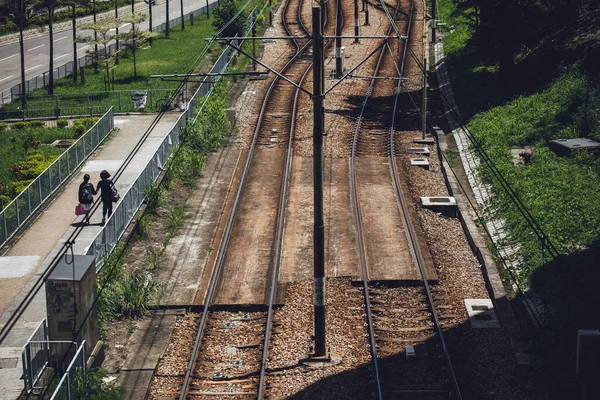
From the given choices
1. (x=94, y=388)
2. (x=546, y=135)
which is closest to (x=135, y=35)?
(x=546, y=135)

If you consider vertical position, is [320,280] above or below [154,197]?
above

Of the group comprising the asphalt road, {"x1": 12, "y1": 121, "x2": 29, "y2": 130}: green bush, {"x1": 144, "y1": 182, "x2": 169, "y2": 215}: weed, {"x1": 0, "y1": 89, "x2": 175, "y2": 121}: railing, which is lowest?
{"x1": 144, "y1": 182, "x2": 169, "y2": 215}: weed

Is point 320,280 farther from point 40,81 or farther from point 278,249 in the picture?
point 40,81

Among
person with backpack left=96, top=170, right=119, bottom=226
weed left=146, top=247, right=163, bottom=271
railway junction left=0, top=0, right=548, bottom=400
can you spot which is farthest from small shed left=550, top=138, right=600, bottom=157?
person with backpack left=96, top=170, right=119, bottom=226

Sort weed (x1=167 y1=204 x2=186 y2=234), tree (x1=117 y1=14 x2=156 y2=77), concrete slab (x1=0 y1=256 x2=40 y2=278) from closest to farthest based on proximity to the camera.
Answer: concrete slab (x1=0 y1=256 x2=40 y2=278) < weed (x1=167 y1=204 x2=186 y2=234) < tree (x1=117 y1=14 x2=156 y2=77)

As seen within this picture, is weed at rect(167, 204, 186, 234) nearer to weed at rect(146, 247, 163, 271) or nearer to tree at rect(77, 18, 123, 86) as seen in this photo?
weed at rect(146, 247, 163, 271)

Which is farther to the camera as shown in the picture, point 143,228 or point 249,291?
point 143,228

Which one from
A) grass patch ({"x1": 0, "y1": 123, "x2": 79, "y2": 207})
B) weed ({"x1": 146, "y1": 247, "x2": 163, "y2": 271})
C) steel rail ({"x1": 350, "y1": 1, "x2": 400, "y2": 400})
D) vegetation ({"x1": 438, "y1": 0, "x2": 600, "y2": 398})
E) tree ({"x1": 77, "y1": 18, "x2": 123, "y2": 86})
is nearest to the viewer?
steel rail ({"x1": 350, "y1": 1, "x2": 400, "y2": 400})
